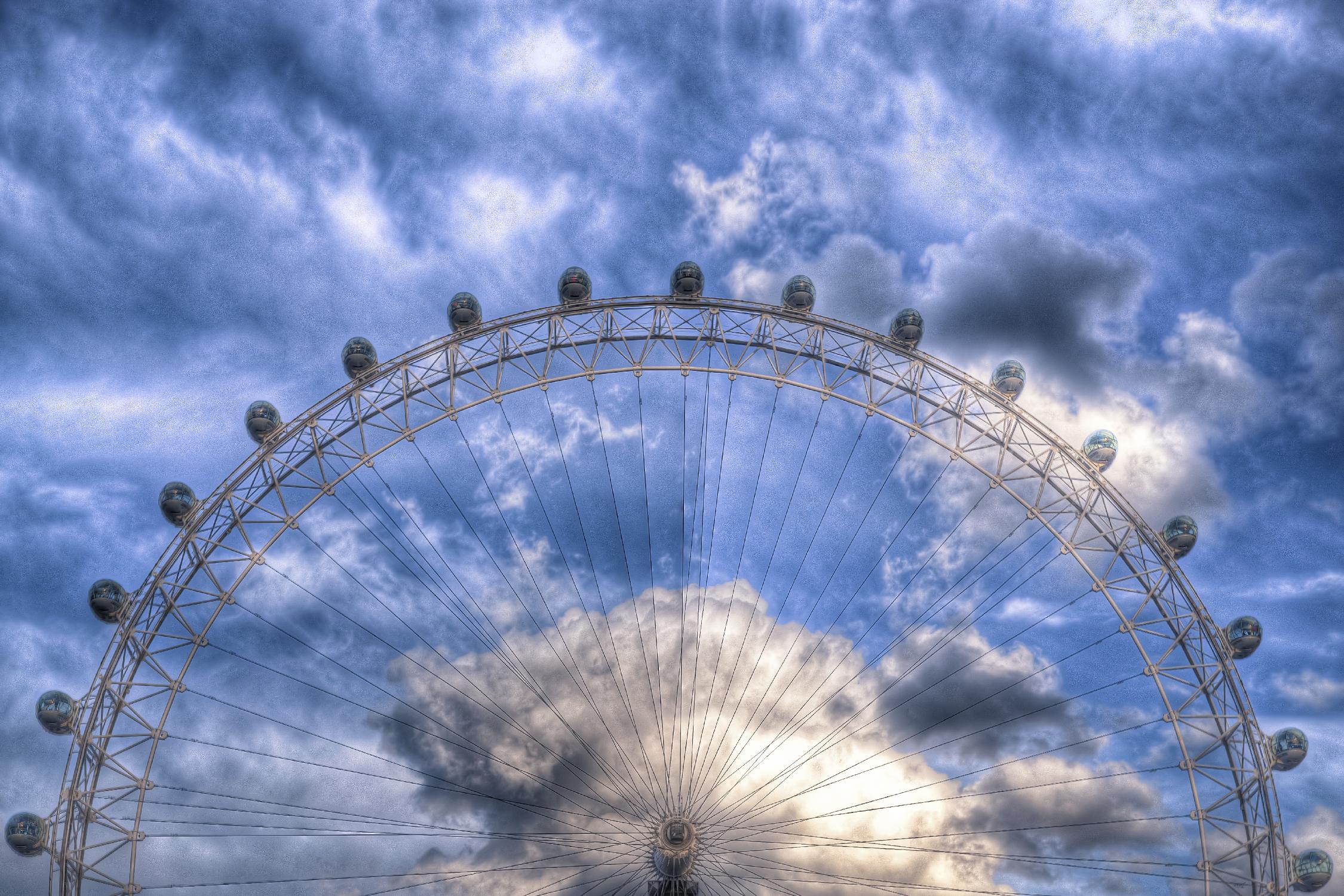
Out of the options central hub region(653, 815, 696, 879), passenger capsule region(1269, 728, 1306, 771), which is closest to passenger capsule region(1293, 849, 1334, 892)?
passenger capsule region(1269, 728, 1306, 771)

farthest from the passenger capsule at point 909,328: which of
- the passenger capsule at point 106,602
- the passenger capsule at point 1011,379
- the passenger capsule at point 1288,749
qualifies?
the passenger capsule at point 106,602

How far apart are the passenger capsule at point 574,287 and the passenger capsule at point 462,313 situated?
288 centimetres

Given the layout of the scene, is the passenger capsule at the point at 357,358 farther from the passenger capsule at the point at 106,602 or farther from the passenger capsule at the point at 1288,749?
the passenger capsule at the point at 1288,749

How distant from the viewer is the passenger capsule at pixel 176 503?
37.2 meters

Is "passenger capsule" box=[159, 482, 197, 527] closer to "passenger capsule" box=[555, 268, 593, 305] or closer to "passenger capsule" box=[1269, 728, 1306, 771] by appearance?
"passenger capsule" box=[555, 268, 593, 305]

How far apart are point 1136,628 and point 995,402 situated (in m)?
8.25

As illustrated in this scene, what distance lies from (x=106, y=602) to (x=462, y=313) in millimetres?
14233

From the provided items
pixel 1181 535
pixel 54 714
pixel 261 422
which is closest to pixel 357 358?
pixel 261 422

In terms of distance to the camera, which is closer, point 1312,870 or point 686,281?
point 1312,870

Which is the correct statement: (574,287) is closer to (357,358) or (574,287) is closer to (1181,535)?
(357,358)

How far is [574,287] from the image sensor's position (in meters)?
38.6

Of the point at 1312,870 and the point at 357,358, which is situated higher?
the point at 357,358

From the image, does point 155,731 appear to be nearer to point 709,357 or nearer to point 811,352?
point 709,357

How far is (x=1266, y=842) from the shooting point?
35531 mm
